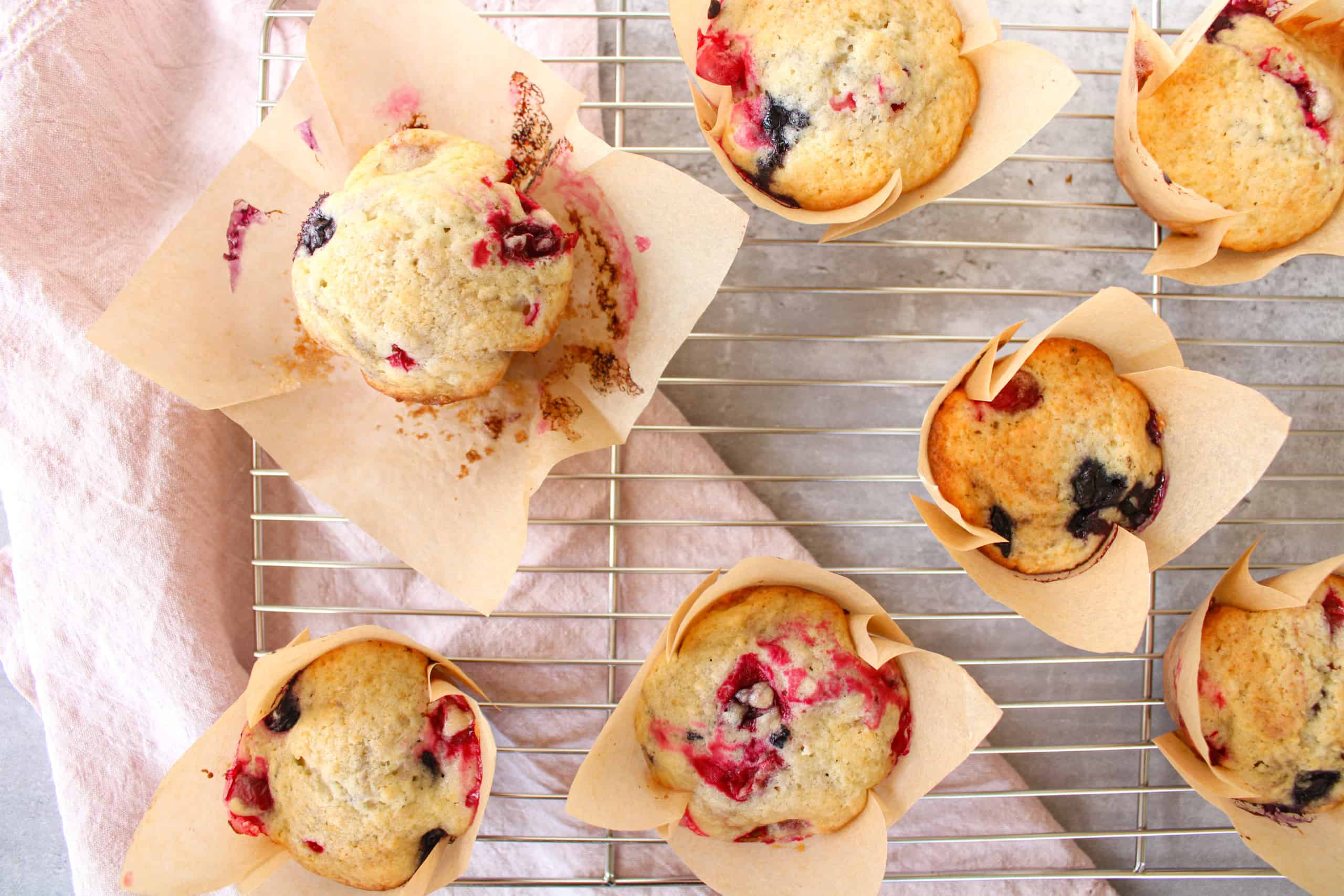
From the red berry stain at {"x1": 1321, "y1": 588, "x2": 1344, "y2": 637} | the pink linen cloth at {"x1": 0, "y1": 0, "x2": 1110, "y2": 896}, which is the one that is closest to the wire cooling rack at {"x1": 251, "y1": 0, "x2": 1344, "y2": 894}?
the pink linen cloth at {"x1": 0, "y1": 0, "x2": 1110, "y2": 896}

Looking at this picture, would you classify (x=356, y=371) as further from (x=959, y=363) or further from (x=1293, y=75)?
(x=1293, y=75)

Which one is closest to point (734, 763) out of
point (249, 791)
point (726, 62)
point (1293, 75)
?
point (249, 791)

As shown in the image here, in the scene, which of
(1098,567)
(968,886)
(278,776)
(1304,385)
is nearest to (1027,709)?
(968,886)

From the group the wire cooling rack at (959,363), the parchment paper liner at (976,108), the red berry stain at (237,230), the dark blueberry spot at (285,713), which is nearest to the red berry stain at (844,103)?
the parchment paper liner at (976,108)

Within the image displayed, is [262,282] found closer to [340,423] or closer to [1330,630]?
[340,423]

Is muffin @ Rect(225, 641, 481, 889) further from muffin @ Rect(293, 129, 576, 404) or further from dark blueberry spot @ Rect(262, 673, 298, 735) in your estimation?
muffin @ Rect(293, 129, 576, 404)
